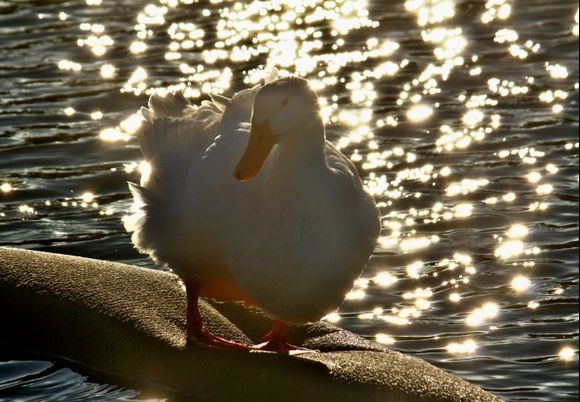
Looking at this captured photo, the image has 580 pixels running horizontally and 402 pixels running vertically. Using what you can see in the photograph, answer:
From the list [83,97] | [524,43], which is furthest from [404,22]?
[83,97]

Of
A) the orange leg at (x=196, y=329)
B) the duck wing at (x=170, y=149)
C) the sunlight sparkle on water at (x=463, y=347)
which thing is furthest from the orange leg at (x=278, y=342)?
the sunlight sparkle on water at (x=463, y=347)

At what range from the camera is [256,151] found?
21.1 ft

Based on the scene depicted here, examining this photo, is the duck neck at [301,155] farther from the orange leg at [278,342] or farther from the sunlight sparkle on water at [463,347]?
the sunlight sparkle on water at [463,347]

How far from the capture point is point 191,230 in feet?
22.7

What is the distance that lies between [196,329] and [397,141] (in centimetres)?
447

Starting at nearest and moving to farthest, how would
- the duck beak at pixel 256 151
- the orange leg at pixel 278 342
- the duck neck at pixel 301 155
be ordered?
the duck beak at pixel 256 151
the duck neck at pixel 301 155
the orange leg at pixel 278 342

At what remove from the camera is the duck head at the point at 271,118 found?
6.44 m

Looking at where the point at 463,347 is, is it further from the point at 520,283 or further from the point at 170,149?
the point at 170,149

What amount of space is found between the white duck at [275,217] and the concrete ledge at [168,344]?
9.8 inches

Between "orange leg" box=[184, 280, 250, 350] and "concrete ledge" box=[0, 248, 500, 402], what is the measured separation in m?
0.08

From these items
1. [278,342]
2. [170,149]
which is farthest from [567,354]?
[170,149]

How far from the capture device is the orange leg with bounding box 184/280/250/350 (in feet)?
23.6

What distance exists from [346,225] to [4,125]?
5.65m

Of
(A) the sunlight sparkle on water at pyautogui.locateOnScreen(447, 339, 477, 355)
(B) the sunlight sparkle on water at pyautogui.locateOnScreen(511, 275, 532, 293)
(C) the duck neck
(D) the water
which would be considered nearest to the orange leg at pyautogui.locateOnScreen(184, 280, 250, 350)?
(D) the water
